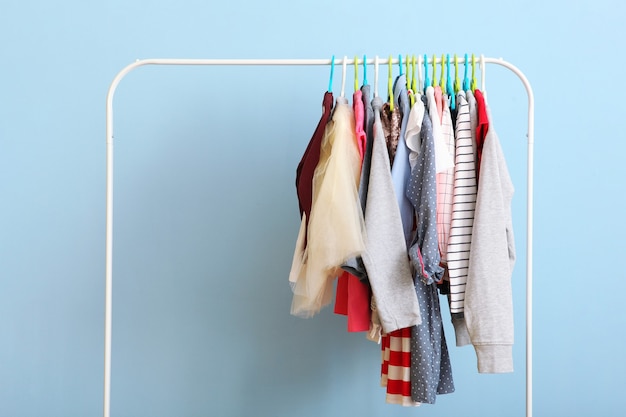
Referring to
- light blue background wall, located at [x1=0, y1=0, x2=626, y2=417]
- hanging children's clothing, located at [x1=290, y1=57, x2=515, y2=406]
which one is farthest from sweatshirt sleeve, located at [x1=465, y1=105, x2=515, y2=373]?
light blue background wall, located at [x1=0, y1=0, x2=626, y2=417]

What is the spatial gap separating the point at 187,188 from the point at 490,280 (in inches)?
52.6

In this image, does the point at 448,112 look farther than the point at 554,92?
No

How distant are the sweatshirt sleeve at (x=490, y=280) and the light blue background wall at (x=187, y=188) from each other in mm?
892

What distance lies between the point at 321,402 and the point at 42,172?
1.43 m

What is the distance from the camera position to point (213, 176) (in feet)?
9.36

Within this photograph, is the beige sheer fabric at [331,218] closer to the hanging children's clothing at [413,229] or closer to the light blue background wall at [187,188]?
the hanging children's clothing at [413,229]

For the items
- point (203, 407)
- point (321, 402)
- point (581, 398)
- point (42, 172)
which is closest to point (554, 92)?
point (581, 398)

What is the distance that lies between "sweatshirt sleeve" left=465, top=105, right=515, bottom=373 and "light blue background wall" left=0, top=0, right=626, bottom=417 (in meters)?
0.89

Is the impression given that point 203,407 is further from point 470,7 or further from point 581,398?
point 470,7

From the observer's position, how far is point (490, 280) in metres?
2.00

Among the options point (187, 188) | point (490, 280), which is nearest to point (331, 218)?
point (490, 280)

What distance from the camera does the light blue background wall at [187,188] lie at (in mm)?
2838

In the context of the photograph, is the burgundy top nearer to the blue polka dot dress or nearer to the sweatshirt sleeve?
the blue polka dot dress

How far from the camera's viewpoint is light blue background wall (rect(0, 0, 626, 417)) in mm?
2838
